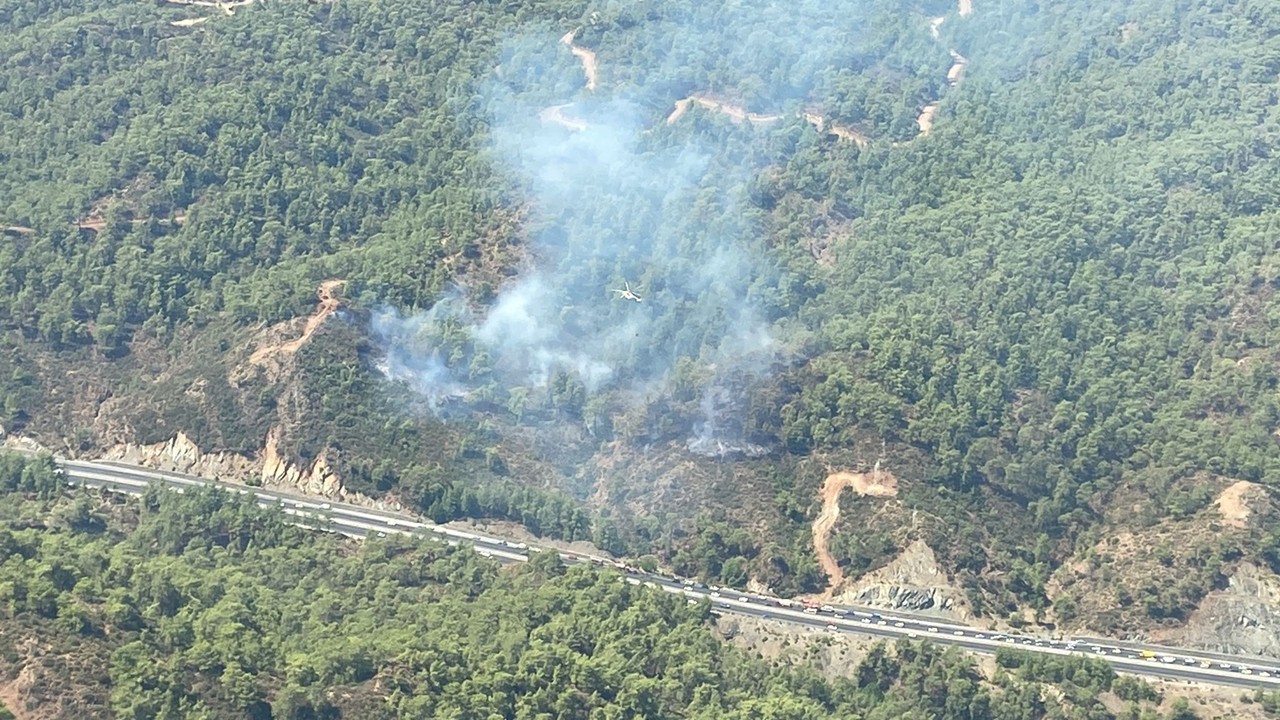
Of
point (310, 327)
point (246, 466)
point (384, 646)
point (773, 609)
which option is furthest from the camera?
point (310, 327)

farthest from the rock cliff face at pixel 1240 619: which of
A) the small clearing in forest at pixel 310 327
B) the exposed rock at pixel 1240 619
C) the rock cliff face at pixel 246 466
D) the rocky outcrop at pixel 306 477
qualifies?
the small clearing in forest at pixel 310 327

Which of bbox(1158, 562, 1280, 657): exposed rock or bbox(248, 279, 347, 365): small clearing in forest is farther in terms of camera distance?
bbox(248, 279, 347, 365): small clearing in forest

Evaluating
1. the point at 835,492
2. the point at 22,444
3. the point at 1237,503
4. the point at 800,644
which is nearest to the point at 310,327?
the point at 22,444

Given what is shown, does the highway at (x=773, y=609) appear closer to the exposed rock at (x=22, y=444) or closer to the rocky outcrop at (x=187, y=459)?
the rocky outcrop at (x=187, y=459)

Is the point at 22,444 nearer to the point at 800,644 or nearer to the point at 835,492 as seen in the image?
the point at 835,492

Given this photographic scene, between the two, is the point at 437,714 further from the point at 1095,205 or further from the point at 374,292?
the point at 1095,205

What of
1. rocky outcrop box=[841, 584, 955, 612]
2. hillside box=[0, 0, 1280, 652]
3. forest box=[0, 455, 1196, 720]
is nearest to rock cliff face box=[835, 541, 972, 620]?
rocky outcrop box=[841, 584, 955, 612]

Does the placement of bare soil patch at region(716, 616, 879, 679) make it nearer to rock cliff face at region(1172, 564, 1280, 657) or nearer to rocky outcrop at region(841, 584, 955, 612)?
rocky outcrop at region(841, 584, 955, 612)

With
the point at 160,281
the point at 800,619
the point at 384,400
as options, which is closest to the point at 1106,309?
the point at 800,619
